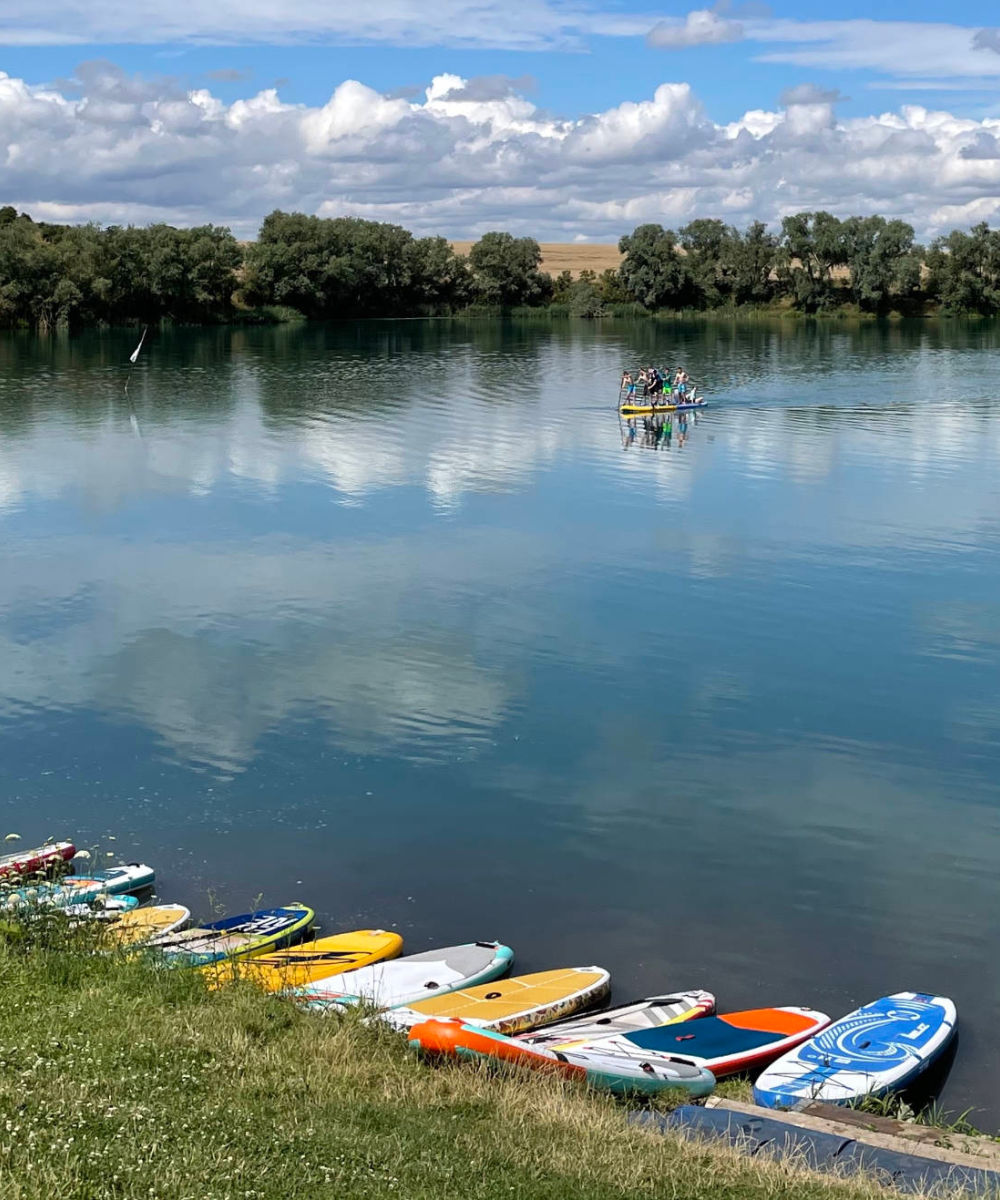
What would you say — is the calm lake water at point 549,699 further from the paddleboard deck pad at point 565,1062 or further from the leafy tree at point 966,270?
the leafy tree at point 966,270

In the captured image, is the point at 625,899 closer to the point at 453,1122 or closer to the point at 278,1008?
the point at 278,1008

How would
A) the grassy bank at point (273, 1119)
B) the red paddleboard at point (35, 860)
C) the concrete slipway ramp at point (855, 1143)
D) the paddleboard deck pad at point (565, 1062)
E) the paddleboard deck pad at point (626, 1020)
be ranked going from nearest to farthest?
the grassy bank at point (273, 1119) < the concrete slipway ramp at point (855, 1143) < the paddleboard deck pad at point (565, 1062) < the paddleboard deck pad at point (626, 1020) < the red paddleboard at point (35, 860)

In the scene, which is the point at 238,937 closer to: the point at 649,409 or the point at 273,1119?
the point at 273,1119

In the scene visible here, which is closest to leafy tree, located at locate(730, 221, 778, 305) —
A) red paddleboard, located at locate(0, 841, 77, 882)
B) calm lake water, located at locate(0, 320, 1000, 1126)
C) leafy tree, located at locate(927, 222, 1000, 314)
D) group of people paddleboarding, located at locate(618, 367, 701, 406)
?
leafy tree, located at locate(927, 222, 1000, 314)

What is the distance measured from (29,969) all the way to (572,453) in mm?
43966

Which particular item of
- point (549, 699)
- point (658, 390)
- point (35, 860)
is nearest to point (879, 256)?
point (658, 390)

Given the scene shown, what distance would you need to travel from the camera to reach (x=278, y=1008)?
11758 mm

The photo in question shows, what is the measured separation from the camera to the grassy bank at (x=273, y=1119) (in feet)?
24.8

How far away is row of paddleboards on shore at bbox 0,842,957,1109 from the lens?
37.3 feet

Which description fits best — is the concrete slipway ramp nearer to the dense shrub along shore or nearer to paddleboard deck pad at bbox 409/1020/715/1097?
paddleboard deck pad at bbox 409/1020/715/1097

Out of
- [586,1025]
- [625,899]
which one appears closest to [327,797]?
[625,899]

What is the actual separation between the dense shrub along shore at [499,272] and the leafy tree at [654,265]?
17 cm

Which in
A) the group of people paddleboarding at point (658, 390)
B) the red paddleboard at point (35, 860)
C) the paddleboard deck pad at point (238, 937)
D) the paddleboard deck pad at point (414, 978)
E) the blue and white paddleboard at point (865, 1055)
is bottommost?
the blue and white paddleboard at point (865, 1055)

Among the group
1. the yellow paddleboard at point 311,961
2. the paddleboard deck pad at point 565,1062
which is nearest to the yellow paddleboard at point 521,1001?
the yellow paddleboard at point 311,961
